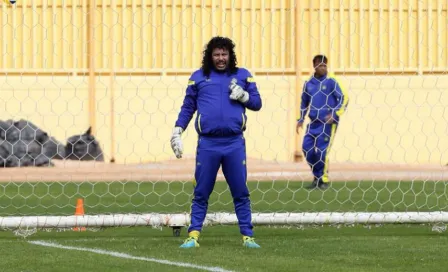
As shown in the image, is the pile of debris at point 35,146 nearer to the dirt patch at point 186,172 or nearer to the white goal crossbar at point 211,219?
the dirt patch at point 186,172

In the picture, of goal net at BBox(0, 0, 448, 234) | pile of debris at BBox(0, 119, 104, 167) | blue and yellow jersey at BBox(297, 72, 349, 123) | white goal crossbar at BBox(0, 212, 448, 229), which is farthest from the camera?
pile of debris at BBox(0, 119, 104, 167)

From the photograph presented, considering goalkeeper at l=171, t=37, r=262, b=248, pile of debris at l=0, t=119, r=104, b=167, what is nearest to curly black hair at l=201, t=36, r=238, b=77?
goalkeeper at l=171, t=37, r=262, b=248

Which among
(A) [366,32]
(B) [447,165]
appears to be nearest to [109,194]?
(B) [447,165]

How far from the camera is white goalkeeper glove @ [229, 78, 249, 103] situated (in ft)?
37.3

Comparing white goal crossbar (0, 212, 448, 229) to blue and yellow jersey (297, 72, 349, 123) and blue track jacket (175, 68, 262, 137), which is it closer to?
blue track jacket (175, 68, 262, 137)

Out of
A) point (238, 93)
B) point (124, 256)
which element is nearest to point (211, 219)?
point (238, 93)

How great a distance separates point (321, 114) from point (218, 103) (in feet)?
24.8

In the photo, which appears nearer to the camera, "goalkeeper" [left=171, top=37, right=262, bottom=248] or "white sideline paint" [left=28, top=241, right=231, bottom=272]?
"white sideline paint" [left=28, top=241, right=231, bottom=272]

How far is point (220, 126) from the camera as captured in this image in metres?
11.4

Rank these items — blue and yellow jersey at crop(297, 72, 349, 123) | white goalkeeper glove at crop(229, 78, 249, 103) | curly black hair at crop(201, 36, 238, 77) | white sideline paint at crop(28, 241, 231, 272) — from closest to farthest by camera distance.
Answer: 1. white sideline paint at crop(28, 241, 231, 272)
2. white goalkeeper glove at crop(229, 78, 249, 103)
3. curly black hair at crop(201, 36, 238, 77)
4. blue and yellow jersey at crop(297, 72, 349, 123)

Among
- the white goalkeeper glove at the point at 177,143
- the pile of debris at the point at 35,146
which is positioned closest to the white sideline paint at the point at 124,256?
the white goalkeeper glove at the point at 177,143

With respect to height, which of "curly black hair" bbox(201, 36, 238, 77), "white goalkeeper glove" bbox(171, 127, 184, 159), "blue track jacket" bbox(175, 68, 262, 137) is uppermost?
"curly black hair" bbox(201, 36, 238, 77)

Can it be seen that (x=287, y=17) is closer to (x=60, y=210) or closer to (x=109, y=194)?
(x=109, y=194)

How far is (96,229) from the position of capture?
42.9 ft
